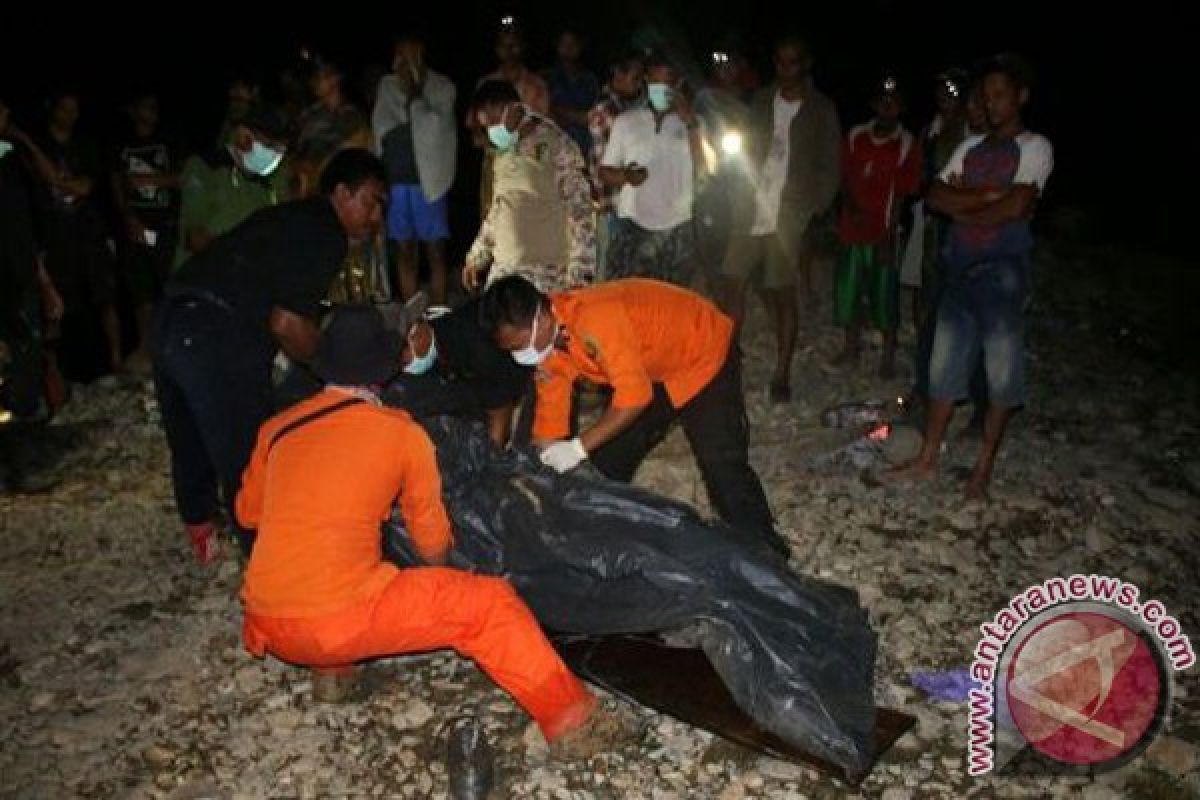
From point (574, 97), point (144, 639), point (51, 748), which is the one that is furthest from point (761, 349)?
point (51, 748)

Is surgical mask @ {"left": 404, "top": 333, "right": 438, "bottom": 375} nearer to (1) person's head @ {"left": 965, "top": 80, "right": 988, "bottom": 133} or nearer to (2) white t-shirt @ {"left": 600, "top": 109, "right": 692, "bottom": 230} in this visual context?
(2) white t-shirt @ {"left": 600, "top": 109, "right": 692, "bottom": 230}

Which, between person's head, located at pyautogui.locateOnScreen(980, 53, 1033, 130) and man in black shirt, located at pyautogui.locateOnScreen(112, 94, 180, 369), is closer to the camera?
person's head, located at pyautogui.locateOnScreen(980, 53, 1033, 130)

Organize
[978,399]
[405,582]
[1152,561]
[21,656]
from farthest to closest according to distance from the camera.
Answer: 1. [978,399]
2. [1152,561]
3. [21,656]
4. [405,582]

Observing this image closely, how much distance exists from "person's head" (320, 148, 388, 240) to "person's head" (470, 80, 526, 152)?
105 centimetres

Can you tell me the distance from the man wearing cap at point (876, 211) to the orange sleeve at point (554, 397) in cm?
298

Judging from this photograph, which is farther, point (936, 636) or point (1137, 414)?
point (1137, 414)

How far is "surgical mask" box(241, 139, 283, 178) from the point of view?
4.51m

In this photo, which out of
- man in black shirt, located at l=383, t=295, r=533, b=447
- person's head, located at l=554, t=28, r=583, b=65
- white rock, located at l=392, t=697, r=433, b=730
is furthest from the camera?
person's head, located at l=554, t=28, r=583, b=65

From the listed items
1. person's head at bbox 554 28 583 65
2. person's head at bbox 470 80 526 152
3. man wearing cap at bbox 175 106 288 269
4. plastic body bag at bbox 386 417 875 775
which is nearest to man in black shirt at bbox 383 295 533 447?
plastic body bag at bbox 386 417 875 775

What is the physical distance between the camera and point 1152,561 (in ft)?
13.9

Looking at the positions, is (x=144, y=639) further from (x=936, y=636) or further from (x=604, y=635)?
(x=936, y=636)

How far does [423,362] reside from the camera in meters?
4.11

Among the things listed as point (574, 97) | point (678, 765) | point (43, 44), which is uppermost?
point (43, 44)

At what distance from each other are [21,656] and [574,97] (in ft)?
17.0
